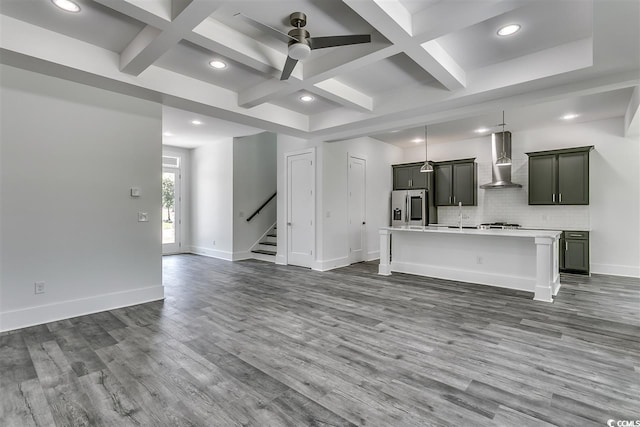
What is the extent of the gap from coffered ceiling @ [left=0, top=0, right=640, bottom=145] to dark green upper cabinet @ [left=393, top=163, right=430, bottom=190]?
328 cm

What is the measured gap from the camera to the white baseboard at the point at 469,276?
15.6 feet

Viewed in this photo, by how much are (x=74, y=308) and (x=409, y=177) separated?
7107 millimetres

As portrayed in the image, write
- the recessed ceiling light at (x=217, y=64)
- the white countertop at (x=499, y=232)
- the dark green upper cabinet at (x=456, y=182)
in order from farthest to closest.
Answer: the dark green upper cabinet at (x=456, y=182) → the white countertop at (x=499, y=232) → the recessed ceiling light at (x=217, y=64)

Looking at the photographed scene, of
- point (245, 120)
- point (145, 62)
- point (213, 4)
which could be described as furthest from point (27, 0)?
point (245, 120)

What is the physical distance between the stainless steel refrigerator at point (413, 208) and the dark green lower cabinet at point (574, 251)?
2.67 m

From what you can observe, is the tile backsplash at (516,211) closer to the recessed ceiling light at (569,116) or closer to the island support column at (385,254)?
the recessed ceiling light at (569,116)

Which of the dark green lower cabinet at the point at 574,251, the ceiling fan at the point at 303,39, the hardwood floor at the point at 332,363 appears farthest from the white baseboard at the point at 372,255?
the ceiling fan at the point at 303,39

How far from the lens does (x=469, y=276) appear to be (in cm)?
526

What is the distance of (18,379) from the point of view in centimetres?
228

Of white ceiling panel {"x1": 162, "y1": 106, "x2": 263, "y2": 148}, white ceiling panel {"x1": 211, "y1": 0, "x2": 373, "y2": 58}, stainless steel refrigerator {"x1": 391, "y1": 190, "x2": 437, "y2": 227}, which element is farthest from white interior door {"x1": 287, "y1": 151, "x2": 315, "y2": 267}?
white ceiling panel {"x1": 211, "y1": 0, "x2": 373, "y2": 58}

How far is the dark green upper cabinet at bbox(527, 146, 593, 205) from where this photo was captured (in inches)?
234

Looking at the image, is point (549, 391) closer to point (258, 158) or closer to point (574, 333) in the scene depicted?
point (574, 333)

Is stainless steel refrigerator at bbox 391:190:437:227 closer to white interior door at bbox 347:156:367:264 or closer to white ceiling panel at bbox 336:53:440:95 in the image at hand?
white interior door at bbox 347:156:367:264

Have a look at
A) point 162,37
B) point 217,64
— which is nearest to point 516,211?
point 217,64
